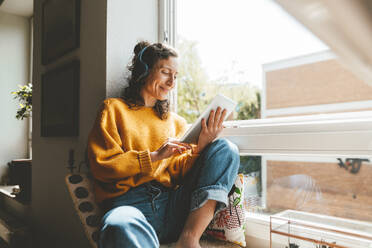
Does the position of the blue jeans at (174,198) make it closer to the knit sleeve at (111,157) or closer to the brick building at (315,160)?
the knit sleeve at (111,157)

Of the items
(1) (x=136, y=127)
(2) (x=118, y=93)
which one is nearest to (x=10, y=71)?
(2) (x=118, y=93)

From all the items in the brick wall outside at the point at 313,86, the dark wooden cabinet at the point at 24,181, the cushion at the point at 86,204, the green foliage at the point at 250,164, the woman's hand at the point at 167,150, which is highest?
the brick wall outside at the point at 313,86

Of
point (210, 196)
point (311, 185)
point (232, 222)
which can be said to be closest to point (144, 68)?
point (210, 196)

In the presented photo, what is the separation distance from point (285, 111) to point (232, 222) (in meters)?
0.59

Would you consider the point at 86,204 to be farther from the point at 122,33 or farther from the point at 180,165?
the point at 122,33

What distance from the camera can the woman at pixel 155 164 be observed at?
1.06 meters

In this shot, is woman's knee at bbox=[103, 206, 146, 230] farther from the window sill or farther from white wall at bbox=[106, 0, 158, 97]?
white wall at bbox=[106, 0, 158, 97]

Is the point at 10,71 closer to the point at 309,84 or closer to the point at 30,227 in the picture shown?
the point at 30,227

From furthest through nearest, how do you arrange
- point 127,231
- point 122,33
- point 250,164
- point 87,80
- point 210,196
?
point 87,80 < point 122,33 < point 250,164 < point 210,196 < point 127,231

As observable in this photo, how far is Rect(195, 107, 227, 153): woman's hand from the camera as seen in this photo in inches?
47.7

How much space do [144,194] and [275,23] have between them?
1.02 meters

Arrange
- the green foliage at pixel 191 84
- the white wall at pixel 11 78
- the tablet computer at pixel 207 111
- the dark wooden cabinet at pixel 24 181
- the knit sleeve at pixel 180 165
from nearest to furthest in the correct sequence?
the tablet computer at pixel 207 111 < the knit sleeve at pixel 180 165 < the green foliage at pixel 191 84 < the dark wooden cabinet at pixel 24 181 < the white wall at pixel 11 78

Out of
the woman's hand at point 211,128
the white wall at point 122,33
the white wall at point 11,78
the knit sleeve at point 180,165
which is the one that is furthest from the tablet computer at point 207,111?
the white wall at point 11,78

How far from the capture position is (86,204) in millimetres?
1229
